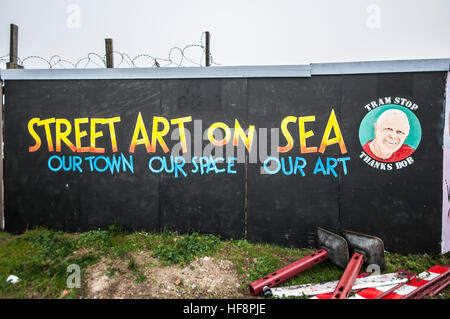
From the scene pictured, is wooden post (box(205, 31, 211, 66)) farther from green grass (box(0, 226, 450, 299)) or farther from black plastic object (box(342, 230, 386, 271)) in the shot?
black plastic object (box(342, 230, 386, 271))

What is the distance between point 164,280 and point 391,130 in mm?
4418

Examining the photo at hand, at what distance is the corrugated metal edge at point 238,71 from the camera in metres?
3.53

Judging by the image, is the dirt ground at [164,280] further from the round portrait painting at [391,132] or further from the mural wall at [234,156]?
the round portrait painting at [391,132]

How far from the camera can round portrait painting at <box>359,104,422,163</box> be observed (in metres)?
3.60

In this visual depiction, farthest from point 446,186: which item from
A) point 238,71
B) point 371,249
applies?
point 238,71

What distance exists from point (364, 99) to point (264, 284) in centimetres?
345

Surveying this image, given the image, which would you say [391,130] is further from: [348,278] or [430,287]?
[348,278]

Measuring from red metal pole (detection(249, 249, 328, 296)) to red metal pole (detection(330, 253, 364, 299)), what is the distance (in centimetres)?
39

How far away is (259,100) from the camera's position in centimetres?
387

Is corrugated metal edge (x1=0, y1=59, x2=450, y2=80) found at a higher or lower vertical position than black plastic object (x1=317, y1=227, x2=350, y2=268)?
higher

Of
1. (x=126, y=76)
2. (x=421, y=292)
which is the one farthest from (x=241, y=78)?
(x=421, y=292)

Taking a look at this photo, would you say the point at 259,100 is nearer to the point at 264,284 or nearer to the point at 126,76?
the point at 126,76

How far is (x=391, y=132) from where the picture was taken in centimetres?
362

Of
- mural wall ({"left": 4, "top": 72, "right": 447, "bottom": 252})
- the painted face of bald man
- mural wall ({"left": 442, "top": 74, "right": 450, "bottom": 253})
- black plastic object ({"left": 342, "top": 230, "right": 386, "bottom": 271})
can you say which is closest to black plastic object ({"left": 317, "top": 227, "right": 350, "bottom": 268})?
black plastic object ({"left": 342, "top": 230, "right": 386, "bottom": 271})
